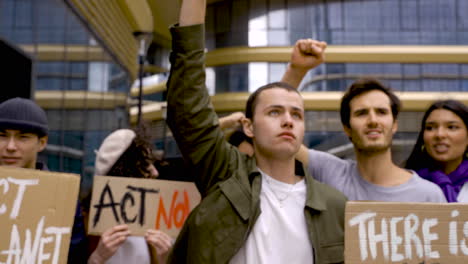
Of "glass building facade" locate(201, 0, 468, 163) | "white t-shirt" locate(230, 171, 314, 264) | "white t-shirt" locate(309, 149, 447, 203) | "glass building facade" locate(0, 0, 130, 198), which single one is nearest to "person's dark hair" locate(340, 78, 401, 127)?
"white t-shirt" locate(309, 149, 447, 203)

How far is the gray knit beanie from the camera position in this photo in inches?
91.2

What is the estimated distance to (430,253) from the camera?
1.94 meters

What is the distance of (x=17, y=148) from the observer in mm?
2299

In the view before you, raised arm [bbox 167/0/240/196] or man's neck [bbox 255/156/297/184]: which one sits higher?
raised arm [bbox 167/0/240/196]

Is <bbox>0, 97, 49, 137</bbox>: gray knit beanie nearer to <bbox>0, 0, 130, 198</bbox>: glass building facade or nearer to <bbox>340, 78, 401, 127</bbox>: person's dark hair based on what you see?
<bbox>340, 78, 401, 127</bbox>: person's dark hair

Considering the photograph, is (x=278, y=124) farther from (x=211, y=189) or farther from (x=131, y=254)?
(x=131, y=254)

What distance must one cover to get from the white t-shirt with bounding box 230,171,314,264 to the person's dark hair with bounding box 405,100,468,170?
1.14 m

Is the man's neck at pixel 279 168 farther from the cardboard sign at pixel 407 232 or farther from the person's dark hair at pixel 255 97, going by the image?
the cardboard sign at pixel 407 232

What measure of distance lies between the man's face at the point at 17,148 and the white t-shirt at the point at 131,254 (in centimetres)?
64

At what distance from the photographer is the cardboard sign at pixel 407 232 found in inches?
75.9

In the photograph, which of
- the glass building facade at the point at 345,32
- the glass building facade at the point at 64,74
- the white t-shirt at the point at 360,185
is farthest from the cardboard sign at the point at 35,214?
the glass building facade at the point at 345,32

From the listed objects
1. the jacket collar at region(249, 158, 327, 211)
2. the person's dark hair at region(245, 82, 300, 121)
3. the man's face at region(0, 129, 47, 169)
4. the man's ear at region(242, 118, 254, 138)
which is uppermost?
the person's dark hair at region(245, 82, 300, 121)

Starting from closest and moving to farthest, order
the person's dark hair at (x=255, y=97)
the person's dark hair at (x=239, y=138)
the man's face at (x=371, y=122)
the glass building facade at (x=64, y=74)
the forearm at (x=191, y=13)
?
the forearm at (x=191, y=13)
the person's dark hair at (x=255, y=97)
the man's face at (x=371, y=122)
the person's dark hair at (x=239, y=138)
the glass building facade at (x=64, y=74)

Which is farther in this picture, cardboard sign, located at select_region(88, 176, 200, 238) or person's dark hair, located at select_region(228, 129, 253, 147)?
person's dark hair, located at select_region(228, 129, 253, 147)
